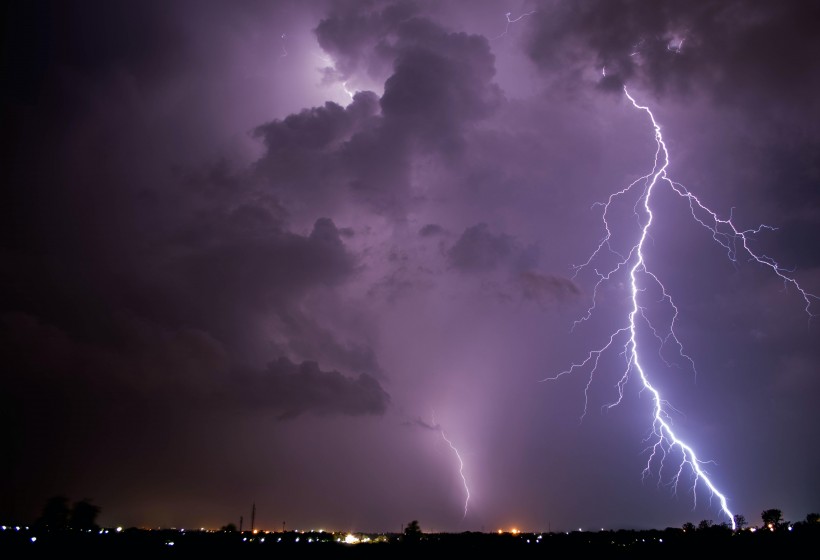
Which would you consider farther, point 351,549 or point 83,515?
point 83,515

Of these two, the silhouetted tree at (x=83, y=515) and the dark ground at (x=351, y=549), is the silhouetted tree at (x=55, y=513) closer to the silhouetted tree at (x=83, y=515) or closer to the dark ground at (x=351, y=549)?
the silhouetted tree at (x=83, y=515)

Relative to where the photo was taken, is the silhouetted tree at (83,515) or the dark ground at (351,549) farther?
the silhouetted tree at (83,515)

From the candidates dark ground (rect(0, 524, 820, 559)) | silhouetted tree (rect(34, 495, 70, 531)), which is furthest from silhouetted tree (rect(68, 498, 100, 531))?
dark ground (rect(0, 524, 820, 559))

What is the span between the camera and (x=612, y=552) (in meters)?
22.7

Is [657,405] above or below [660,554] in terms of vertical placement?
above

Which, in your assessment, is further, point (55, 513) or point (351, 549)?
point (55, 513)

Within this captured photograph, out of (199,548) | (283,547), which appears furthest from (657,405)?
(199,548)

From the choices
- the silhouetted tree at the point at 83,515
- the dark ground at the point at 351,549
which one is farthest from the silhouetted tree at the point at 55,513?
the dark ground at the point at 351,549

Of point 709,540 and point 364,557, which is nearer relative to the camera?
point 364,557

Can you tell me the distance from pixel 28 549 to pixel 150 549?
3.60 meters

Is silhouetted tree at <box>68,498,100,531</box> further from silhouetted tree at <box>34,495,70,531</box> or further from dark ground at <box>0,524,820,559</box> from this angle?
dark ground at <box>0,524,820,559</box>

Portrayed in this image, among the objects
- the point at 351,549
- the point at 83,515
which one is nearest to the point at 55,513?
the point at 83,515

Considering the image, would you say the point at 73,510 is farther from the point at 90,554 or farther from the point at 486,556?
the point at 486,556

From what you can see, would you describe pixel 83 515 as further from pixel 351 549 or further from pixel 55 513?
pixel 351 549
